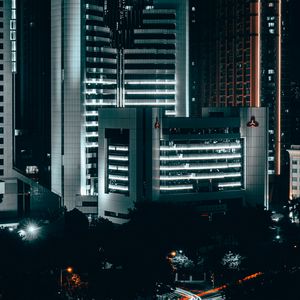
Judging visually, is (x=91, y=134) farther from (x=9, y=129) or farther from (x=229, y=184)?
(x=229, y=184)

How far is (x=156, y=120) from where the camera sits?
86562 mm

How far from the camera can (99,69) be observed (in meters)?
96.7

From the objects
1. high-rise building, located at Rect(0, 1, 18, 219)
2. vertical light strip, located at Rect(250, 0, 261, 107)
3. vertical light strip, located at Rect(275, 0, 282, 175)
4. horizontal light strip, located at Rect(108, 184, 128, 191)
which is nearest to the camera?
high-rise building, located at Rect(0, 1, 18, 219)

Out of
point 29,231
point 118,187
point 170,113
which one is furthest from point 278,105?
point 29,231

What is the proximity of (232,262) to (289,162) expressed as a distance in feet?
153

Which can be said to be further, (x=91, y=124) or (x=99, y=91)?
(x=99, y=91)

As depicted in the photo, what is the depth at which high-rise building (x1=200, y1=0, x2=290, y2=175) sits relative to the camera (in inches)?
4439

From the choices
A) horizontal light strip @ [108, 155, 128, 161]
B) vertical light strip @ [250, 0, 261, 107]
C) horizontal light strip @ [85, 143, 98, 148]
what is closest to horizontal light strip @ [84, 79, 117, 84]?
horizontal light strip @ [85, 143, 98, 148]

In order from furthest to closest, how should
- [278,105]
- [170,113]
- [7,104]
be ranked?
[278,105] → [170,113] → [7,104]

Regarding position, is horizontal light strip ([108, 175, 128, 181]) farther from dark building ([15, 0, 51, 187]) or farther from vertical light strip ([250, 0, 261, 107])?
vertical light strip ([250, 0, 261, 107])

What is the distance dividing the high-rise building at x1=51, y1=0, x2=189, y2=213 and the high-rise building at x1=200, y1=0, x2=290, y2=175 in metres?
15.5

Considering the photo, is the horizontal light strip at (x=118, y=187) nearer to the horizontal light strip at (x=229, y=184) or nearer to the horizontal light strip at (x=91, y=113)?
the horizontal light strip at (x=91, y=113)

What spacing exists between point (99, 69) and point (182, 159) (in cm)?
1693

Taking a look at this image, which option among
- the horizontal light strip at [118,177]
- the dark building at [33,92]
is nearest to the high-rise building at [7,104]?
the horizontal light strip at [118,177]
